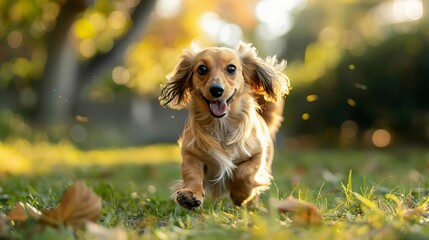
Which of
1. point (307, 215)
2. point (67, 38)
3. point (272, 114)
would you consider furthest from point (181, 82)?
point (67, 38)

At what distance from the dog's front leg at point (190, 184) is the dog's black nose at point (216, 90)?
387mm

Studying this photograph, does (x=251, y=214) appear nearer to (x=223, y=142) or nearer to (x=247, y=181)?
(x=247, y=181)

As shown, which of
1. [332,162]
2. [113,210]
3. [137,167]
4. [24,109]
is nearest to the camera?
[113,210]

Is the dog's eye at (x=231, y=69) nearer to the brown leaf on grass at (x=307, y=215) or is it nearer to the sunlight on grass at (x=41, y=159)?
the brown leaf on grass at (x=307, y=215)

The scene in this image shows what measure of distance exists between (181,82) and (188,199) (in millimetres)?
994

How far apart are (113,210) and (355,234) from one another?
147cm

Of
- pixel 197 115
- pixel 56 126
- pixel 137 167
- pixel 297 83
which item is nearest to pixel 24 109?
pixel 56 126

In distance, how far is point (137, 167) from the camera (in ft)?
27.2

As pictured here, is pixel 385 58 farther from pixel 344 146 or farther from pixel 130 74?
pixel 130 74

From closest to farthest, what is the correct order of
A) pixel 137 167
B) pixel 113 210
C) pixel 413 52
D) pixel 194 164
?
pixel 113 210
pixel 194 164
pixel 137 167
pixel 413 52

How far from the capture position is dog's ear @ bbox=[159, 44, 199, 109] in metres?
4.16

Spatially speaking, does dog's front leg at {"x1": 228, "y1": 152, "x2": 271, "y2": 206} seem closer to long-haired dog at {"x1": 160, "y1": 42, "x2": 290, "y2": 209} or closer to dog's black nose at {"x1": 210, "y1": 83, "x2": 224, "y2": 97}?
long-haired dog at {"x1": 160, "y1": 42, "x2": 290, "y2": 209}

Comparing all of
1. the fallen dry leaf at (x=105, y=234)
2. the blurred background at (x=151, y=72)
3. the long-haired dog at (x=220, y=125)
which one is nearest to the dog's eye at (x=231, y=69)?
the long-haired dog at (x=220, y=125)

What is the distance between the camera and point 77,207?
265cm
